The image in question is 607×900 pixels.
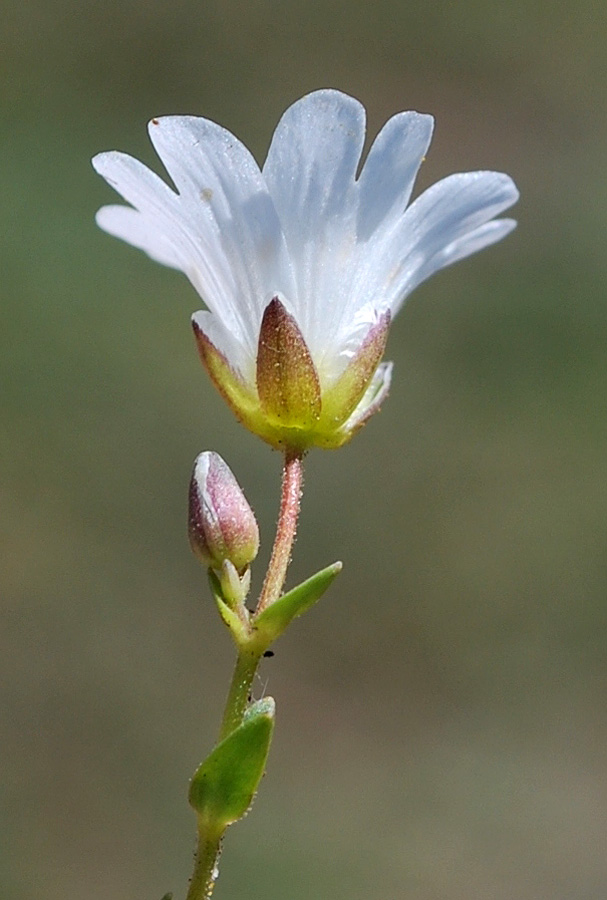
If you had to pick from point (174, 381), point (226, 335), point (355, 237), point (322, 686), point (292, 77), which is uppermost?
point (292, 77)

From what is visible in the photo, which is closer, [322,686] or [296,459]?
[296,459]

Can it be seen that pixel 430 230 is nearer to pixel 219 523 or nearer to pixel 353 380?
pixel 353 380

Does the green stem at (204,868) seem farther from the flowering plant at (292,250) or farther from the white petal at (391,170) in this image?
the white petal at (391,170)

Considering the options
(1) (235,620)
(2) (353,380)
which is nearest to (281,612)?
(1) (235,620)

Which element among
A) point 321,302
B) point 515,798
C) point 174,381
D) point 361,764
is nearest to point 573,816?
point 515,798

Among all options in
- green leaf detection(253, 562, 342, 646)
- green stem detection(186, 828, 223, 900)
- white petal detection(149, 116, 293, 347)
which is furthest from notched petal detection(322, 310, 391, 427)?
green stem detection(186, 828, 223, 900)

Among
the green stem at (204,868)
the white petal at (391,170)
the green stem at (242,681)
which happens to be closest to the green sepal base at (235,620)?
the green stem at (242,681)

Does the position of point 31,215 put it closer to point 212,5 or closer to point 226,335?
point 212,5
